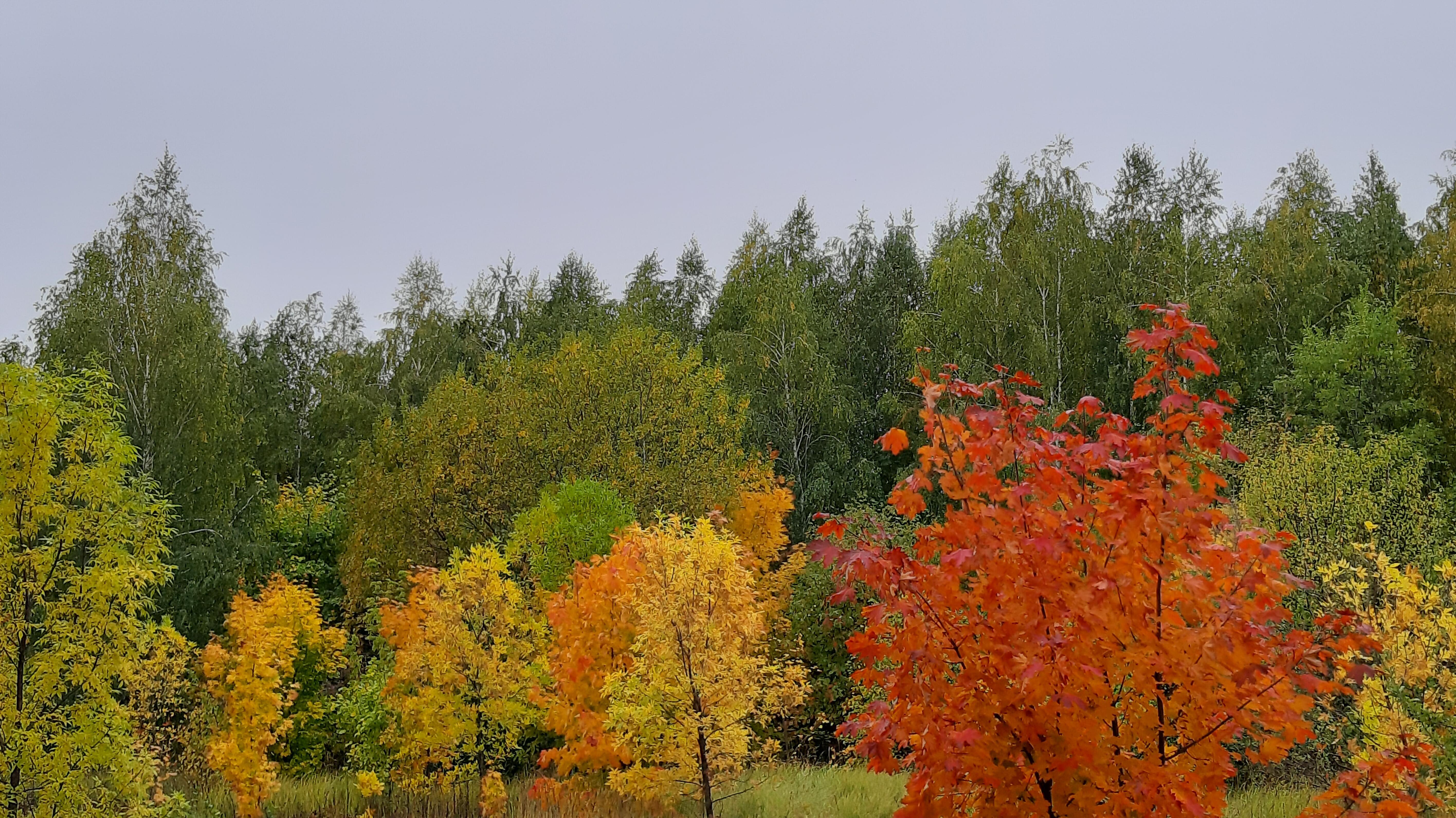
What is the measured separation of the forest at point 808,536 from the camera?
12.8 ft

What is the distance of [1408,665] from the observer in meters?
8.90

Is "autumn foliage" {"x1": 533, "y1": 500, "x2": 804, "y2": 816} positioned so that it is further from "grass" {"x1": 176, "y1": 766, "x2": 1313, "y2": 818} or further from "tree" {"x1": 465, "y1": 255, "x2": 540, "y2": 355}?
"tree" {"x1": 465, "y1": 255, "x2": 540, "y2": 355}

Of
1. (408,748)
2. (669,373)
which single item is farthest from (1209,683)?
(669,373)

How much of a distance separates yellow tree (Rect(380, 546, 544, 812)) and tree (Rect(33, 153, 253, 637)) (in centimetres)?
870

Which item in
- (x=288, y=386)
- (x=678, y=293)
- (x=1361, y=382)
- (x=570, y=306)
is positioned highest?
(x=678, y=293)

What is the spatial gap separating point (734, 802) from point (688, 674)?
125 inches

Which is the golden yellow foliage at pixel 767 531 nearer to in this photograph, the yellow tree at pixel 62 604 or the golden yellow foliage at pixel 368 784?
the golden yellow foliage at pixel 368 784

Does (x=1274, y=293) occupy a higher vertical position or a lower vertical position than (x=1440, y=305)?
higher

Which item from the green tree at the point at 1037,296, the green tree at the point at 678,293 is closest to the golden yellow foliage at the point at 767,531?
the green tree at the point at 1037,296

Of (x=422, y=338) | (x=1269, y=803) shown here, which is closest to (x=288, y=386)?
(x=422, y=338)

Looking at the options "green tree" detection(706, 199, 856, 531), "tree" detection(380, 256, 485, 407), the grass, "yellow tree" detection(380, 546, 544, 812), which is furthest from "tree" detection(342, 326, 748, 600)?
"tree" detection(380, 256, 485, 407)

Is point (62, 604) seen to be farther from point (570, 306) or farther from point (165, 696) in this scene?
point (570, 306)

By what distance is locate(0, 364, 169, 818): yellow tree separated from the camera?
8633mm

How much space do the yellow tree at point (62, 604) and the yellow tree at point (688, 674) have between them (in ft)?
Result: 15.0
